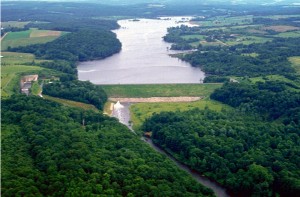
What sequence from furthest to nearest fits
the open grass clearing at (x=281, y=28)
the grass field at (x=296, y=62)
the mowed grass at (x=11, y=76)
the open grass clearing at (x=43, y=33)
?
the open grass clearing at (x=281, y=28) → the open grass clearing at (x=43, y=33) → the grass field at (x=296, y=62) → the mowed grass at (x=11, y=76)

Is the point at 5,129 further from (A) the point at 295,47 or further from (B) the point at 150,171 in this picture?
(A) the point at 295,47

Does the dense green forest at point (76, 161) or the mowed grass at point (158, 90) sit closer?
the dense green forest at point (76, 161)

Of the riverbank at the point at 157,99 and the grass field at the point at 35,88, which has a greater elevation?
the grass field at the point at 35,88

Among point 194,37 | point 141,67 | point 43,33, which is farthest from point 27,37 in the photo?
point 194,37

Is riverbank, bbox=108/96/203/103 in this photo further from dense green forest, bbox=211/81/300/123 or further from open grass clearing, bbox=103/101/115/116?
dense green forest, bbox=211/81/300/123

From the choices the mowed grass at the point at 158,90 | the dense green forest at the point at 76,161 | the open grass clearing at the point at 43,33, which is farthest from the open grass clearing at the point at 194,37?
the dense green forest at the point at 76,161

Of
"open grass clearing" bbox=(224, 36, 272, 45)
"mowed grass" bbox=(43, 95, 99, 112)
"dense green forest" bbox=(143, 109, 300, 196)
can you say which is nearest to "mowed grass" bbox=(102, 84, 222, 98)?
"mowed grass" bbox=(43, 95, 99, 112)

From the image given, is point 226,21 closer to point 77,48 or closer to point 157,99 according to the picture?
point 77,48

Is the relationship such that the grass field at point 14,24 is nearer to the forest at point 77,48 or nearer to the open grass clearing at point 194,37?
the forest at point 77,48
